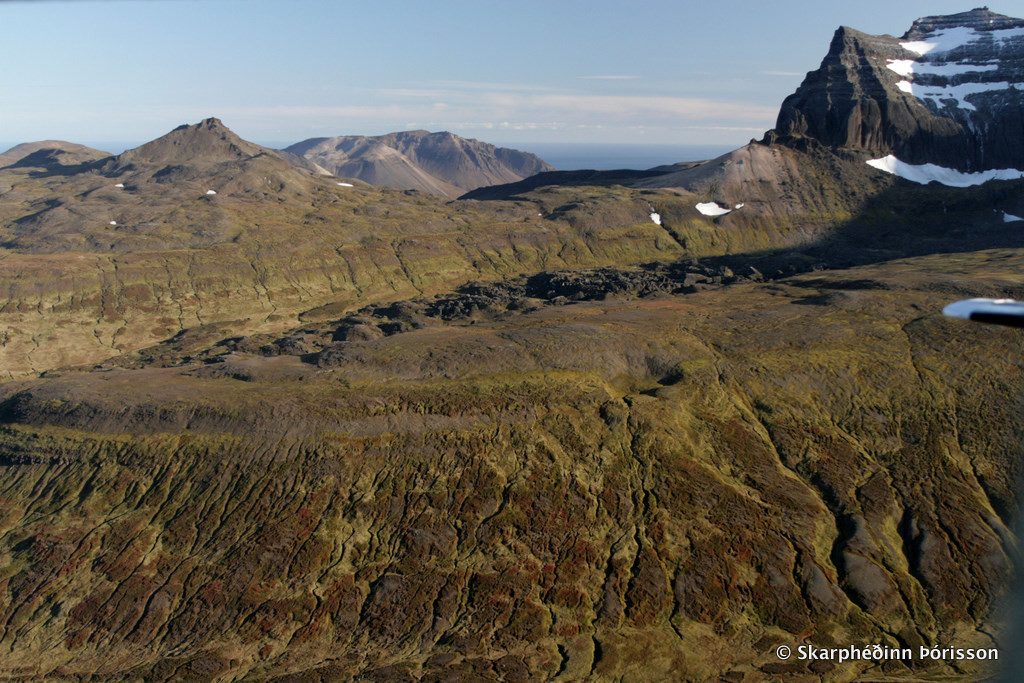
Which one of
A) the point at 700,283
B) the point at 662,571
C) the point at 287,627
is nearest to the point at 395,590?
the point at 287,627

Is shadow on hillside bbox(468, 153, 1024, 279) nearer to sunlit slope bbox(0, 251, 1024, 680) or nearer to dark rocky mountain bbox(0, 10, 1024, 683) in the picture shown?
dark rocky mountain bbox(0, 10, 1024, 683)

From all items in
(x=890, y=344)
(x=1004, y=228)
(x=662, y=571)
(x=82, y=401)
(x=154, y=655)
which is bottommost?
(x=154, y=655)

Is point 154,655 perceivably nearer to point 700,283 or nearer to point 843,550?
point 843,550

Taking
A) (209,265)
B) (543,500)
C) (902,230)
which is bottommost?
(543,500)

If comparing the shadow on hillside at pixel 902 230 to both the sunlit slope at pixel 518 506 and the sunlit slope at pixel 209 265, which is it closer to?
the sunlit slope at pixel 209 265

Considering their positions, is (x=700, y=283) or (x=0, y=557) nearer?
(x=0, y=557)

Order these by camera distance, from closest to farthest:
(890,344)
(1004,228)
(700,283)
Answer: (890,344) < (700,283) < (1004,228)

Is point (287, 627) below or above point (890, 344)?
below

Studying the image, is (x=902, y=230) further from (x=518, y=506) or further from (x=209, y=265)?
(x=209, y=265)

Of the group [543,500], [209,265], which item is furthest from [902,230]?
[209,265]

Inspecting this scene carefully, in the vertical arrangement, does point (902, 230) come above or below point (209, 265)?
above

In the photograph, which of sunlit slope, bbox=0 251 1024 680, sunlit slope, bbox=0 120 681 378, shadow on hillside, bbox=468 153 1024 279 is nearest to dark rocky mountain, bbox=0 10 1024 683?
sunlit slope, bbox=0 251 1024 680
